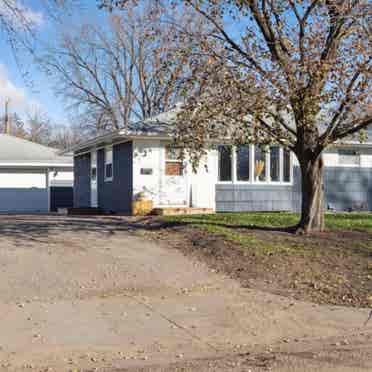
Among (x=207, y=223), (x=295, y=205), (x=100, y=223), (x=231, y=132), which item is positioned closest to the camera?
(x=231, y=132)

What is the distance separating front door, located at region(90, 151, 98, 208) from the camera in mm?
→ 22911

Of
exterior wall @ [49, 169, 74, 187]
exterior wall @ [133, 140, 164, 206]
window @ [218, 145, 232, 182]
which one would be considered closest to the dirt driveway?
exterior wall @ [133, 140, 164, 206]

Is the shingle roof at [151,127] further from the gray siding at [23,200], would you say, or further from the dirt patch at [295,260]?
the gray siding at [23,200]

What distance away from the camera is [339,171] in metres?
22.4

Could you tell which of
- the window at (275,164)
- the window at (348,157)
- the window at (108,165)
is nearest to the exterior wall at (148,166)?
the window at (108,165)

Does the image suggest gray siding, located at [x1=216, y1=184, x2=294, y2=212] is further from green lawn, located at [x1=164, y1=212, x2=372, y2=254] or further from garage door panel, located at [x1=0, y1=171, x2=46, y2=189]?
garage door panel, located at [x1=0, y1=171, x2=46, y2=189]

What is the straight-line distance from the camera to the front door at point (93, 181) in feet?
75.2

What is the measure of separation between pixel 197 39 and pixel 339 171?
38.7ft

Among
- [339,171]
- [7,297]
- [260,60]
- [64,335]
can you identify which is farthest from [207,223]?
[339,171]

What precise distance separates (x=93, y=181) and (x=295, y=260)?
14128 mm

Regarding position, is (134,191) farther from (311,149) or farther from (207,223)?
(311,149)

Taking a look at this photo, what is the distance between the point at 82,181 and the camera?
25172mm

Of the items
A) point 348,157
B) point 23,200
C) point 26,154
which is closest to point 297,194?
point 348,157

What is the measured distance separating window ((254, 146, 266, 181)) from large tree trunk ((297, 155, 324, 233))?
24.7 feet
